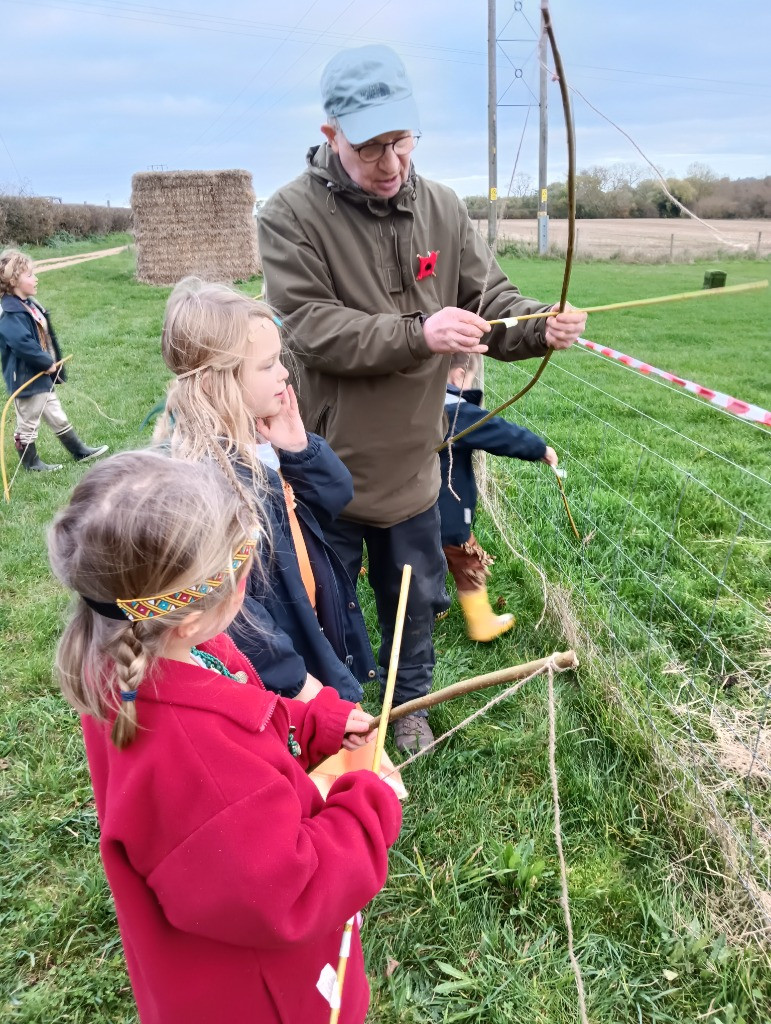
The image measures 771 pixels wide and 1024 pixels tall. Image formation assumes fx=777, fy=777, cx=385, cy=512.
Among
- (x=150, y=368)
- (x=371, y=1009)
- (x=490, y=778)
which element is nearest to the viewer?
(x=371, y=1009)

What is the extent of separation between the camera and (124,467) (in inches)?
43.3

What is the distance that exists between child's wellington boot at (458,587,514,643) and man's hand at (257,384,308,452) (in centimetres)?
156

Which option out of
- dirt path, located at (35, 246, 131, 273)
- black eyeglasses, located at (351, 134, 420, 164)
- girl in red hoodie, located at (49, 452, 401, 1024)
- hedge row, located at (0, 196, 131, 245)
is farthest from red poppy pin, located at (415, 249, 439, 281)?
hedge row, located at (0, 196, 131, 245)

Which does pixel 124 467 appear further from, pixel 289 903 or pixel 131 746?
pixel 289 903

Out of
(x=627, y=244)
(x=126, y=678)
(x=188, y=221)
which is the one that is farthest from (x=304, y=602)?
(x=188, y=221)

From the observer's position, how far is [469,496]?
10.8 ft

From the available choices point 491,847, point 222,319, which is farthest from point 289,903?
point 491,847

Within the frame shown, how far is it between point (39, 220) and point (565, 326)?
2712cm

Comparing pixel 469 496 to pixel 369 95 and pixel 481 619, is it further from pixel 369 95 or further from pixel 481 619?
pixel 369 95

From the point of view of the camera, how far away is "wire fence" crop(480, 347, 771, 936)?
2.34 metres

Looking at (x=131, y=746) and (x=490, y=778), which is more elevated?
(x=131, y=746)

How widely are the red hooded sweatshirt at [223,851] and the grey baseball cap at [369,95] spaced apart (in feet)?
4.96

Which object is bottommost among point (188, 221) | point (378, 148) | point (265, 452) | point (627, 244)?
point (265, 452)

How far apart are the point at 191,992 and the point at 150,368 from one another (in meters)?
8.29
